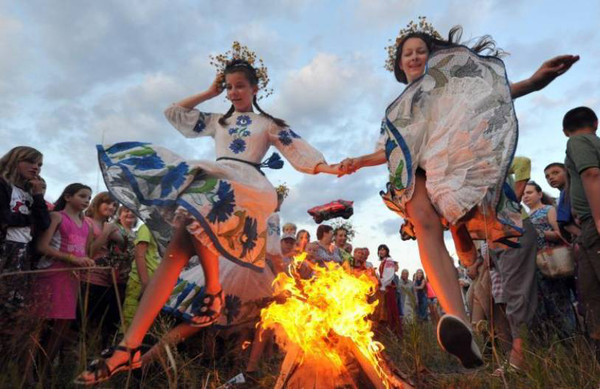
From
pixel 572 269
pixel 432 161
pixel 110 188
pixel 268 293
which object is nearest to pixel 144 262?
pixel 268 293

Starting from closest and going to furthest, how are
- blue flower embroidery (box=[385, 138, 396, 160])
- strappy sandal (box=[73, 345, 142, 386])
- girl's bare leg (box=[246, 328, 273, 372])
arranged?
strappy sandal (box=[73, 345, 142, 386])
blue flower embroidery (box=[385, 138, 396, 160])
girl's bare leg (box=[246, 328, 273, 372])

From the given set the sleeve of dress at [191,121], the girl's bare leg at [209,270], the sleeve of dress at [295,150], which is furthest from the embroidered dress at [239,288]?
the sleeve of dress at [191,121]

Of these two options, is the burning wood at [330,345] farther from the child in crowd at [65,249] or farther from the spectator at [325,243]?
the spectator at [325,243]

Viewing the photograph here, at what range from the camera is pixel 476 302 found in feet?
18.2

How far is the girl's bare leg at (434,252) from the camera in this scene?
2635 mm

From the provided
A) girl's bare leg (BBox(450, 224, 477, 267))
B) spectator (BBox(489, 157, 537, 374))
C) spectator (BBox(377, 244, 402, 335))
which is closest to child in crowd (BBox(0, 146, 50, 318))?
girl's bare leg (BBox(450, 224, 477, 267))

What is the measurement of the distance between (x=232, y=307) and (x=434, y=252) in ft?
6.42

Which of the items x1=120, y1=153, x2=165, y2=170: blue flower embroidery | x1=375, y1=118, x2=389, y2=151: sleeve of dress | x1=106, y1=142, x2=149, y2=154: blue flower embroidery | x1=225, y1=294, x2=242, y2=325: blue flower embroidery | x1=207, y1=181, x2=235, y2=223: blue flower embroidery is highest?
x1=375, y1=118, x2=389, y2=151: sleeve of dress

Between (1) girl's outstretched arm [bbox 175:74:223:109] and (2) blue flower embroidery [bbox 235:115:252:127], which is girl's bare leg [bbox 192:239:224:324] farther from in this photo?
(1) girl's outstretched arm [bbox 175:74:223:109]

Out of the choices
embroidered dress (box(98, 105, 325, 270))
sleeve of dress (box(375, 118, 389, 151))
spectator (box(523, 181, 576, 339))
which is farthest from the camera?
spectator (box(523, 181, 576, 339))

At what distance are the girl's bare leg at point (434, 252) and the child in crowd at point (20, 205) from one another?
8.39 feet

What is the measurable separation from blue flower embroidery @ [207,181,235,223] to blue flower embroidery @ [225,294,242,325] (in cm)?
124

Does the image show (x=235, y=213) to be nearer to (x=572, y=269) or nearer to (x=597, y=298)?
(x=597, y=298)

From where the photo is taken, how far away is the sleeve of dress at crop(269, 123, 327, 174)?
395 centimetres
